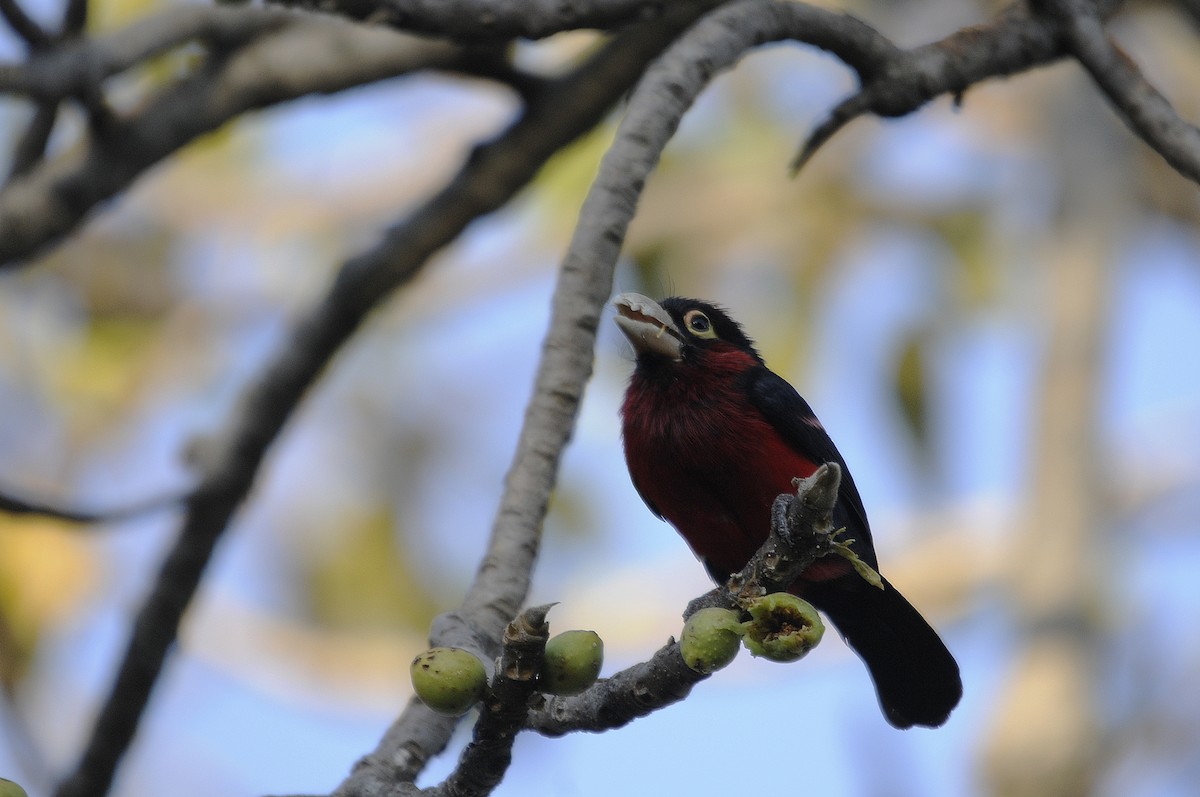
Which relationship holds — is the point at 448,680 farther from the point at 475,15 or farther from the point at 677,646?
the point at 475,15

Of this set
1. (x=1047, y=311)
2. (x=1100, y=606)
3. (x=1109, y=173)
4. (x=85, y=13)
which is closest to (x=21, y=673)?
(x=85, y=13)

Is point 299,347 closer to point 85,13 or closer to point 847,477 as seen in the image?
point 85,13

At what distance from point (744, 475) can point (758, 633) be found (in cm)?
156

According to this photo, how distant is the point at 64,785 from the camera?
3969 mm

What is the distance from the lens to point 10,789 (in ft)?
5.95

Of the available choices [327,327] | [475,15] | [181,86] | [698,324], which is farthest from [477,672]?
[181,86]

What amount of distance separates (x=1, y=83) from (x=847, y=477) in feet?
8.19

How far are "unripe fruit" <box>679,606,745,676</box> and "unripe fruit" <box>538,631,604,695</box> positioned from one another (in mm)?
128

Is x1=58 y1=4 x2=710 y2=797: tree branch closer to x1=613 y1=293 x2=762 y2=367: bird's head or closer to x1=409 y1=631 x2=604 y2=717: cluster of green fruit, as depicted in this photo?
x1=613 y1=293 x2=762 y2=367: bird's head

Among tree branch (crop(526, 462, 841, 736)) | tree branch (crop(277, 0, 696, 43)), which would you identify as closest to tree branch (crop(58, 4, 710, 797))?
tree branch (crop(277, 0, 696, 43))

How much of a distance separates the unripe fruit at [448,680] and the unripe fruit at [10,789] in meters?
0.53

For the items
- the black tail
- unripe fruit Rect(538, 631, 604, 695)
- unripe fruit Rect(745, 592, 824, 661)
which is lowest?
unripe fruit Rect(538, 631, 604, 695)

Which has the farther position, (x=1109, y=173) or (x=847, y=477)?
(x=1109, y=173)

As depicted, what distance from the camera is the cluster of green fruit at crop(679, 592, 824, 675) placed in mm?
1973
